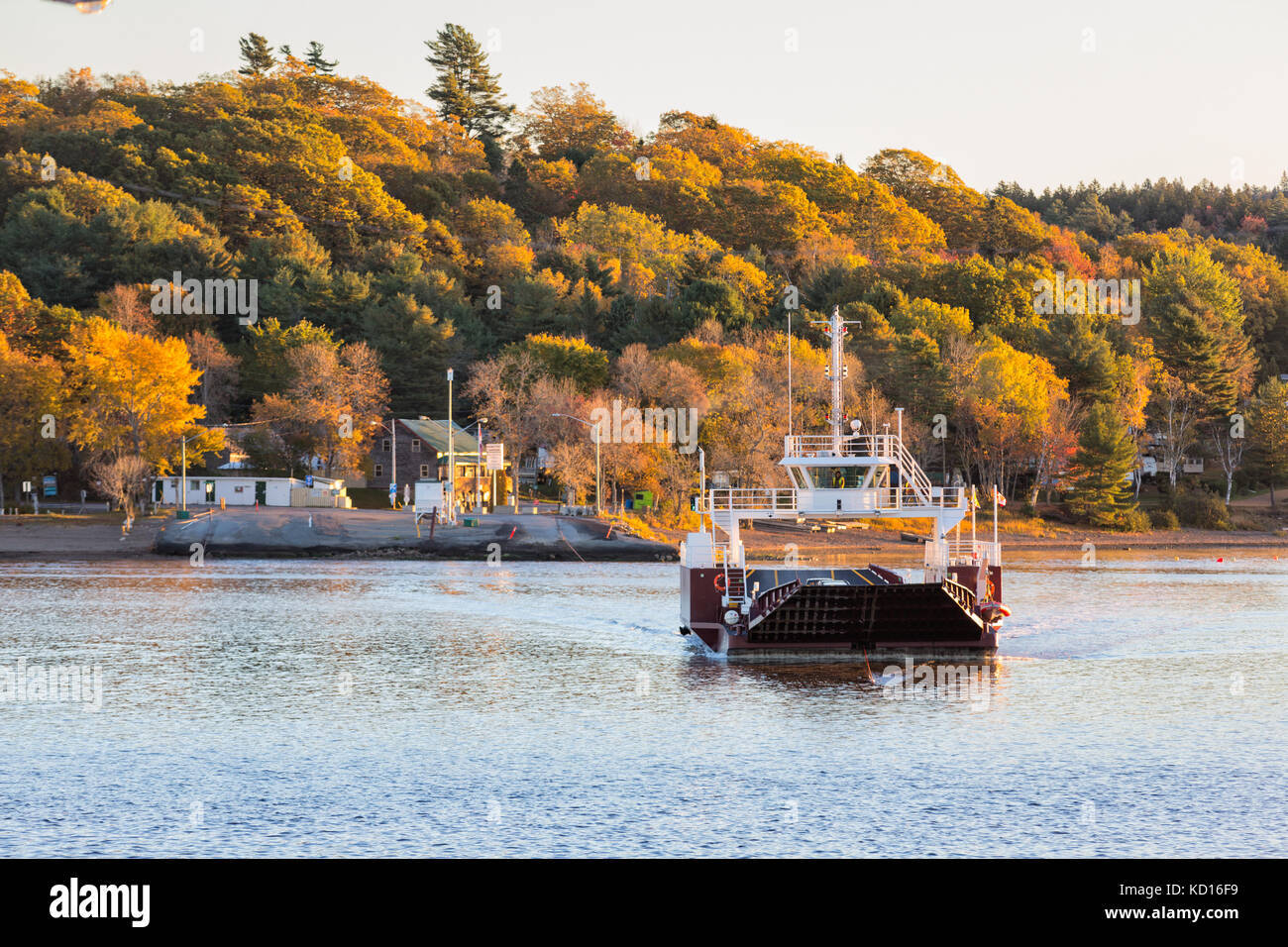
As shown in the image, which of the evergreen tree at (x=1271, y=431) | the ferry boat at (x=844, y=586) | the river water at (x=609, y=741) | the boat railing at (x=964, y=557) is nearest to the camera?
the river water at (x=609, y=741)

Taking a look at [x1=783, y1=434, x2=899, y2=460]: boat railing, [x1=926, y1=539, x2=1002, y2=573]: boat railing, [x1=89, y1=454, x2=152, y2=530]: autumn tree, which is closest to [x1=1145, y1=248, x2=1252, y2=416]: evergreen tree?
[x1=926, y1=539, x2=1002, y2=573]: boat railing

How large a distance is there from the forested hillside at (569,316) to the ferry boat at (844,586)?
60.7m

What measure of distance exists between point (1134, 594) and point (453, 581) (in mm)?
39137

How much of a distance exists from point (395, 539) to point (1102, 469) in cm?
6292

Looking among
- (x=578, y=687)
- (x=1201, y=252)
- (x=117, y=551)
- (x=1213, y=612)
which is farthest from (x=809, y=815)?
(x=1201, y=252)

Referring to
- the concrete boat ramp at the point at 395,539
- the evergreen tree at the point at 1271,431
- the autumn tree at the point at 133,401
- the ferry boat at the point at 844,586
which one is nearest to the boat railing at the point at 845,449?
the ferry boat at the point at 844,586

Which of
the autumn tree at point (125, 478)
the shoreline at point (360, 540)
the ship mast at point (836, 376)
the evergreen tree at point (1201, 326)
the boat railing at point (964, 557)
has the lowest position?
the shoreline at point (360, 540)

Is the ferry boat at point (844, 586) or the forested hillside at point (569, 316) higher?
the forested hillside at point (569, 316)

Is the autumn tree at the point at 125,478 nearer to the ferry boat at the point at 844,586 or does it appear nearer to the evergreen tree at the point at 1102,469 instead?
the ferry boat at the point at 844,586

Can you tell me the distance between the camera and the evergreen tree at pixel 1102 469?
368 feet

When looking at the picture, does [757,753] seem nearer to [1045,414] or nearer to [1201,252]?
[1045,414]

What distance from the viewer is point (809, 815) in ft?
86.2

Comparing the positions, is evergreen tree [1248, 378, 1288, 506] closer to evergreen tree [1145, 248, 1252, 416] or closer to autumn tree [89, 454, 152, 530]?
evergreen tree [1145, 248, 1252, 416]

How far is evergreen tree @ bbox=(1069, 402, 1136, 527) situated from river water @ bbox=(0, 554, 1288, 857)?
54.4 metres
